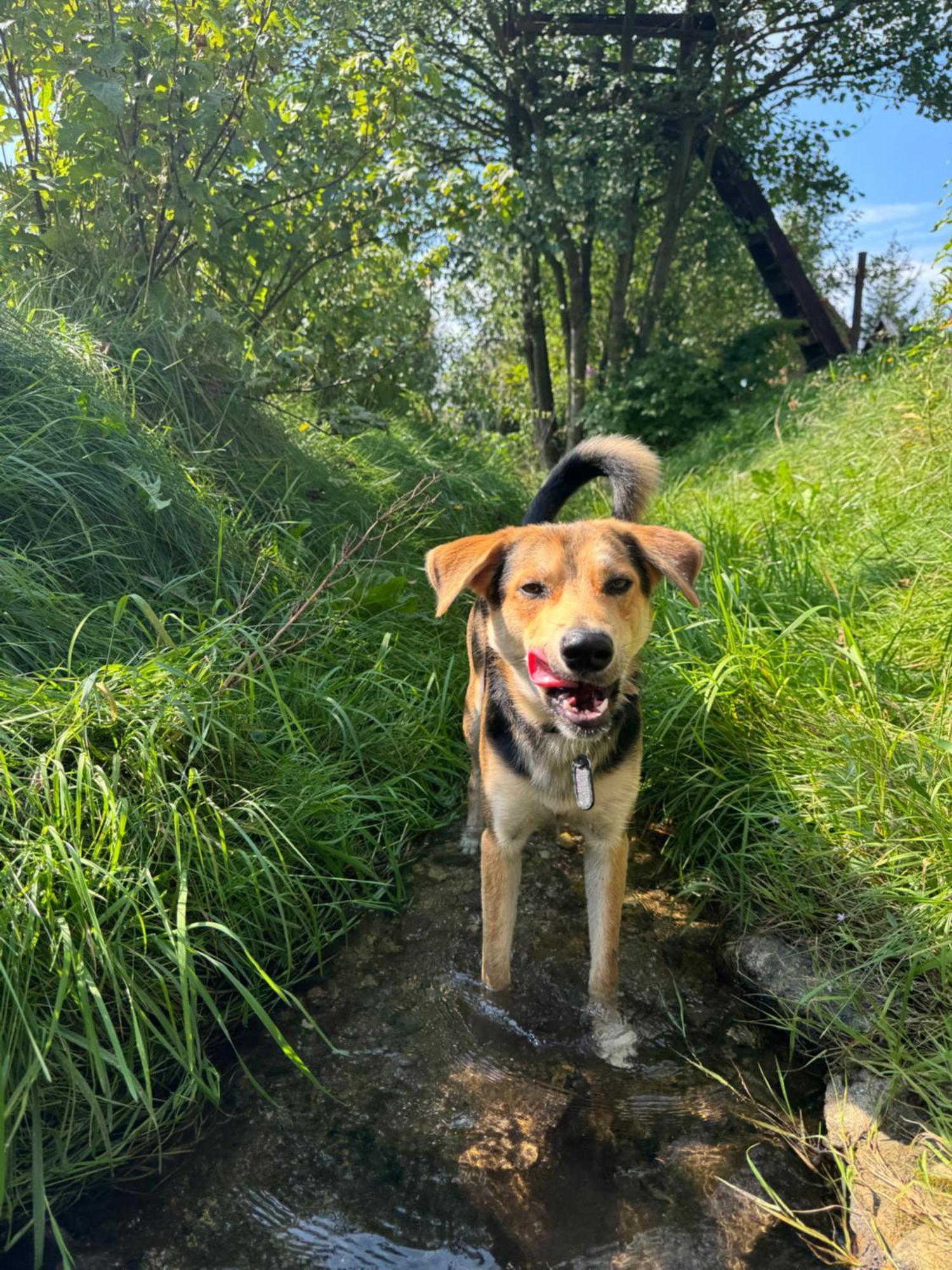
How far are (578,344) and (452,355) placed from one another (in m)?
1.81

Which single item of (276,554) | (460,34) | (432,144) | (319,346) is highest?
(460,34)

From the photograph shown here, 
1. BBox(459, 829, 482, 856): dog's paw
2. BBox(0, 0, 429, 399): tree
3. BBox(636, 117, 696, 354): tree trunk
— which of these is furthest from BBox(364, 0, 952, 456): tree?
BBox(459, 829, 482, 856): dog's paw

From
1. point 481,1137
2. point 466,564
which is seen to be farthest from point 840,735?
point 481,1137

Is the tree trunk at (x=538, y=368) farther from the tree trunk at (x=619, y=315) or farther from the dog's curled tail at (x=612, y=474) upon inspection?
the dog's curled tail at (x=612, y=474)

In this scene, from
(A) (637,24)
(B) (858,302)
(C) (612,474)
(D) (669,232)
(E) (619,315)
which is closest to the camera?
(C) (612,474)

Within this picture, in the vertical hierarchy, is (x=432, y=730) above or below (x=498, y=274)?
below

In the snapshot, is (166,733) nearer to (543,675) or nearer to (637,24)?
(543,675)

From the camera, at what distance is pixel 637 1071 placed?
2.27 m

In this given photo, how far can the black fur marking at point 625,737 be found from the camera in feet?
7.78

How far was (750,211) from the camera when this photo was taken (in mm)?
10727

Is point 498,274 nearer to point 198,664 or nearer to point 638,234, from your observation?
point 638,234

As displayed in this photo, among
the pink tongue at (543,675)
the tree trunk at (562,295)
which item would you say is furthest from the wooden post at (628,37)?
the pink tongue at (543,675)

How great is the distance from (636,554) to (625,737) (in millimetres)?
557

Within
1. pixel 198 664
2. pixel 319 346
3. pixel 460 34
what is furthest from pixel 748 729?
pixel 460 34
